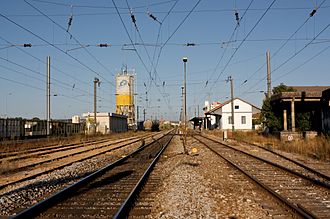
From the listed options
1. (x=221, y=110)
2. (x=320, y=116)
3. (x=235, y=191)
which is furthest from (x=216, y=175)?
(x=221, y=110)

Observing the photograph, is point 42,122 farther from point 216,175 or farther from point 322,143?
point 216,175

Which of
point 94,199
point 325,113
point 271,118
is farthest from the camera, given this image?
point 271,118

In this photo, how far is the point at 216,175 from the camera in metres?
14.0

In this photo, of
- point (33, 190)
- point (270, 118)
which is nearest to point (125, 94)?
point (270, 118)

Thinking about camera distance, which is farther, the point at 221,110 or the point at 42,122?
the point at 221,110

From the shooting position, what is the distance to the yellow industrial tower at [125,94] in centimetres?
9531

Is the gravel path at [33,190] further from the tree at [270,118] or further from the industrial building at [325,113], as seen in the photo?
the tree at [270,118]

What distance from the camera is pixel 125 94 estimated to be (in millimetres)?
95812

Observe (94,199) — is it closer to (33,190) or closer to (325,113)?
(33,190)

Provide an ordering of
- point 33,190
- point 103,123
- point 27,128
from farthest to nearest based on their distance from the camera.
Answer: point 103,123 < point 27,128 < point 33,190

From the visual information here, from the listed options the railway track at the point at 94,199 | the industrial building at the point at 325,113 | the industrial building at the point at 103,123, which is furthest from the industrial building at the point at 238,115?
the railway track at the point at 94,199

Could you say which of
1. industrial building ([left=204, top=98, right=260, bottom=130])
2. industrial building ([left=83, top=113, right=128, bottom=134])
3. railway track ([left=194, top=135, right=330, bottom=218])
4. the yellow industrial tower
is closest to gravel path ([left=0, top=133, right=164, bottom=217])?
railway track ([left=194, top=135, right=330, bottom=218])

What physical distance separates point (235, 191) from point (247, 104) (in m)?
72.8

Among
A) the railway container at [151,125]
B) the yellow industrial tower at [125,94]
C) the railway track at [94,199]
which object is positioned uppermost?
the yellow industrial tower at [125,94]
